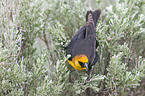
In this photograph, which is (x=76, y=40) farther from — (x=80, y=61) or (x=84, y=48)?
(x=80, y=61)

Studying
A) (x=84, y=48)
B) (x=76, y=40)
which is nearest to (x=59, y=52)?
(x=76, y=40)

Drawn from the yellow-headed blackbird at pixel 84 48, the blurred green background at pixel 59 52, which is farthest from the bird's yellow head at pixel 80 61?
the blurred green background at pixel 59 52

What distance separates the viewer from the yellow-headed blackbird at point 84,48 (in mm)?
2967

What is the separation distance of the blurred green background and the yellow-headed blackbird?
0.45ft

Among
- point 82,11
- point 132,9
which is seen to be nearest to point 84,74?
point 82,11

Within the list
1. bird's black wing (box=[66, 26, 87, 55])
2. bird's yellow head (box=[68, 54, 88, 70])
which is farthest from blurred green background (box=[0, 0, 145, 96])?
bird's yellow head (box=[68, 54, 88, 70])

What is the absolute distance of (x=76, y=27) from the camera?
4.21m

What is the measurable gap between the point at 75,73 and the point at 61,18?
1.48 meters

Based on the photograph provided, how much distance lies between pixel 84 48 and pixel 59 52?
20.7 inches

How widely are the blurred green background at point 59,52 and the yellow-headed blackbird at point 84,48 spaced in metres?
0.14

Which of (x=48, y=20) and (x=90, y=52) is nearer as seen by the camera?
(x=90, y=52)

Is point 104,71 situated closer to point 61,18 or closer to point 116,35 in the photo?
point 116,35

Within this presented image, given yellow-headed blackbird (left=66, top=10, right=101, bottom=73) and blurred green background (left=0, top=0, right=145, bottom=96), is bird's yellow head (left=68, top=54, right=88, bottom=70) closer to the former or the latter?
yellow-headed blackbird (left=66, top=10, right=101, bottom=73)

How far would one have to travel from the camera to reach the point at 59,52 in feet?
11.0
